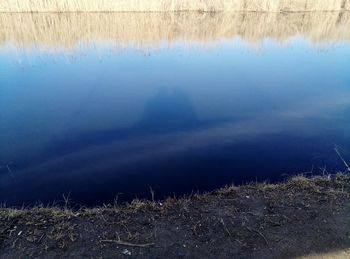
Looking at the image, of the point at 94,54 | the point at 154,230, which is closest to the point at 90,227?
the point at 154,230

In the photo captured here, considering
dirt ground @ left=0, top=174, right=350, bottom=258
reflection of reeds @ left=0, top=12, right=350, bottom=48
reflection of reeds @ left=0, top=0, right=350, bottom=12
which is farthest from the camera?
reflection of reeds @ left=0, top=0, right=350, bottom=12

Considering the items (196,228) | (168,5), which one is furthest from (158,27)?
(196,228)

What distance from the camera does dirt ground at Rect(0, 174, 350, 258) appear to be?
7.45ft

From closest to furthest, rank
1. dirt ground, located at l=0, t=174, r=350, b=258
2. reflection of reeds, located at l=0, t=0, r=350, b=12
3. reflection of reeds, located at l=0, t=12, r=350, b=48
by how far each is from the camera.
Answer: dirt ground, located at l=0, t=174, r=350, b=258 < reflection of reeds, located at l=0, t=12, r=350, b=48 < reflection of reeds, located at l=0, t=0, r=350, b=12

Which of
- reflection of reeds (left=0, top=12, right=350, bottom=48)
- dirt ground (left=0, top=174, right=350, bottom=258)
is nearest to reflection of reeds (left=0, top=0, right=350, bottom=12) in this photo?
reflection of reeds (left=0, top=12, right=350, bottom=48)

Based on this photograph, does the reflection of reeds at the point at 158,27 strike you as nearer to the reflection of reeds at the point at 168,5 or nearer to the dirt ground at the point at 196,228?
the reflection of reeds at the point at 168,5

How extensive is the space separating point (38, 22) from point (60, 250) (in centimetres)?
836

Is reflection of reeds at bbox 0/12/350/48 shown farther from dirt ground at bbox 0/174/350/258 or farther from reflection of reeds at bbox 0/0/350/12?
dirt ground at bbox 0/174/350/258

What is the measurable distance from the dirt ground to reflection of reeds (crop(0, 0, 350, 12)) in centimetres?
892

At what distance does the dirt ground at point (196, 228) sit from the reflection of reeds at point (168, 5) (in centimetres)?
892

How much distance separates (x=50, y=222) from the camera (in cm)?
249

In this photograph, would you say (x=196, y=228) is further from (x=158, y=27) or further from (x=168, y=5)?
(x=168, y=5)

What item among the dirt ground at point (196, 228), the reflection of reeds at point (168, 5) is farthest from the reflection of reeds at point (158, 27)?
the dirt ground at point (196, 228)

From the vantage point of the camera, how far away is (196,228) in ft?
8.13
